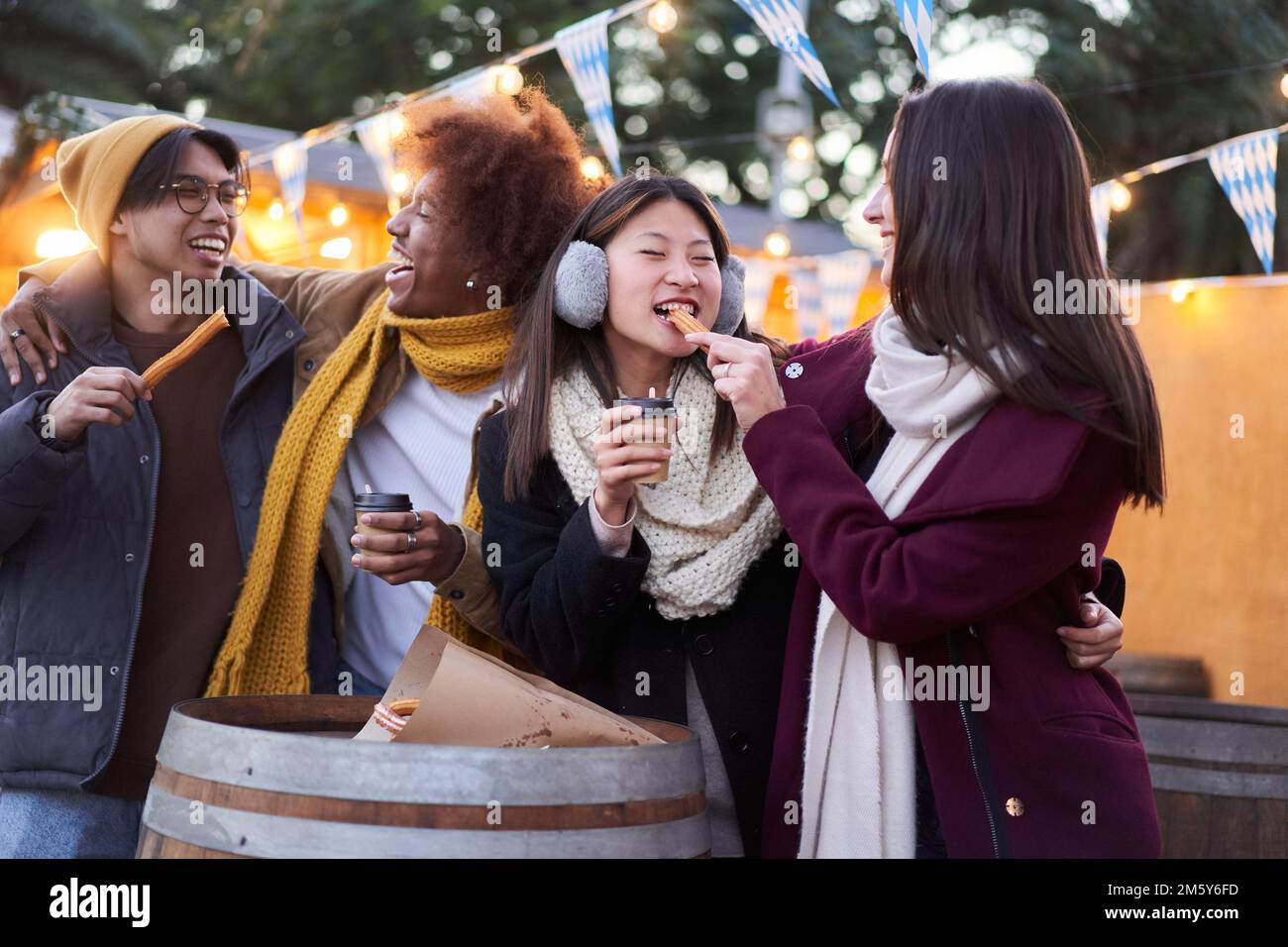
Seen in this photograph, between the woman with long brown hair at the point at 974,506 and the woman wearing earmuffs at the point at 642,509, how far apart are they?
0.22 m

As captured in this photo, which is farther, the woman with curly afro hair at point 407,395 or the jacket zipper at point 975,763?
the woman with curly afro hair at point 407,395

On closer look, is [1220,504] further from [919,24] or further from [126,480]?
[126,480]

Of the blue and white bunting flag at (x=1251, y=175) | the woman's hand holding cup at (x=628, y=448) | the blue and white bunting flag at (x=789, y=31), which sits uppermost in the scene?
the blue and white bunting flag at (x=789, y=31)

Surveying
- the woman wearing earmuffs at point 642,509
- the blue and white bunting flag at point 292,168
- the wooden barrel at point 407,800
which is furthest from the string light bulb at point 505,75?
the wooden barrel at point 407,800

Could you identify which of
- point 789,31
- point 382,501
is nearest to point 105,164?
point 382,501

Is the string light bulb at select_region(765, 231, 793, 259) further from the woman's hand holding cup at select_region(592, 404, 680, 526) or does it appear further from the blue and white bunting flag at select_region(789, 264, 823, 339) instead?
the woman's hand holding cup at select_region(592, 404, 680, 526)

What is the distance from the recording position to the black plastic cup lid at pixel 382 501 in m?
2.56

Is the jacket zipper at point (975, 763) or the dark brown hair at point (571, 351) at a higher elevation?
the dark brown hair at point (571, 351)

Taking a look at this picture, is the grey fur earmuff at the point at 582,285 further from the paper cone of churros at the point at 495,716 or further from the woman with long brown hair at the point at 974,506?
the paper cone of churros at the point at 495,716

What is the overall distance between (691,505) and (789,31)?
200cm

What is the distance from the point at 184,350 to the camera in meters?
2.80
